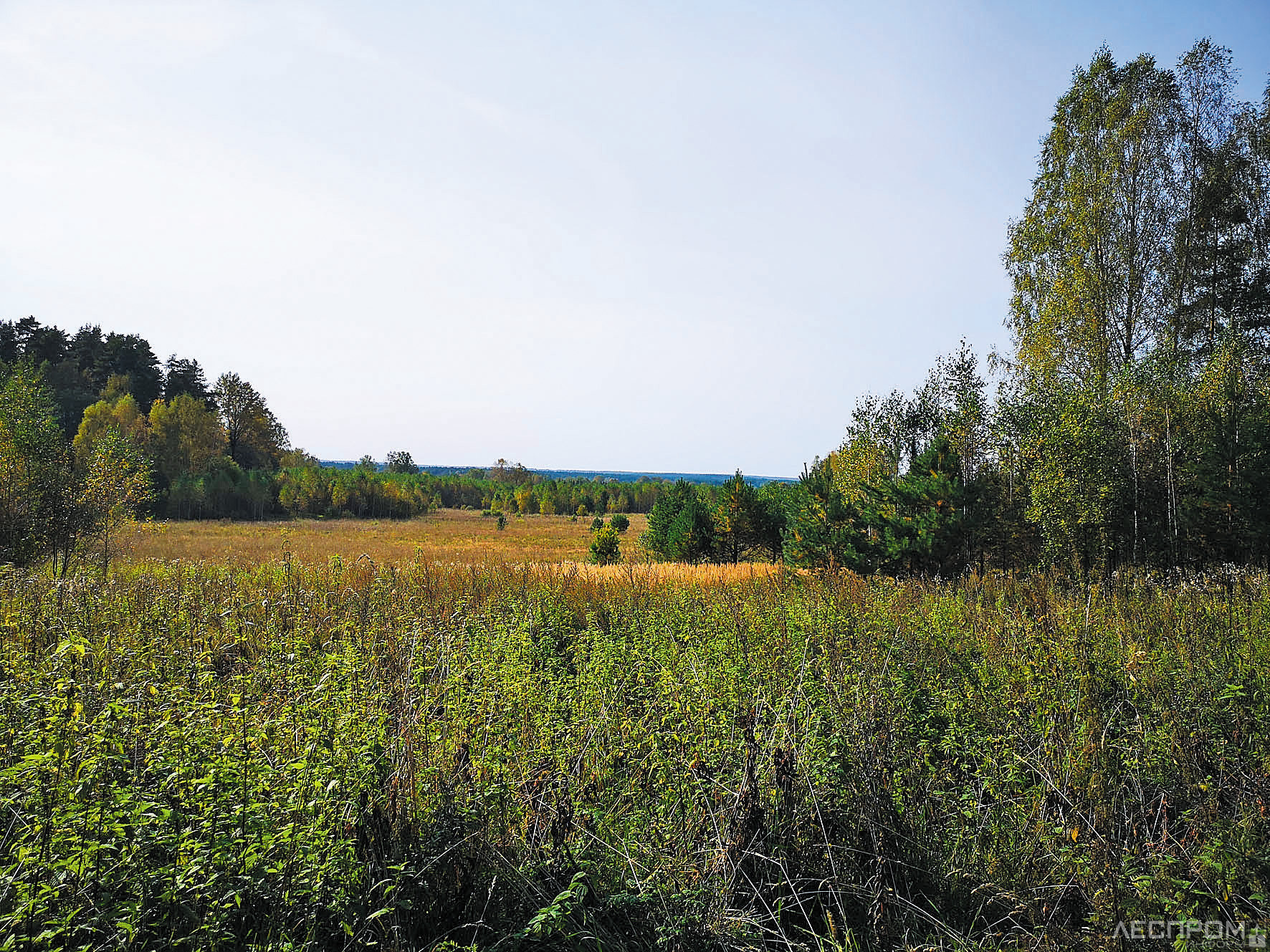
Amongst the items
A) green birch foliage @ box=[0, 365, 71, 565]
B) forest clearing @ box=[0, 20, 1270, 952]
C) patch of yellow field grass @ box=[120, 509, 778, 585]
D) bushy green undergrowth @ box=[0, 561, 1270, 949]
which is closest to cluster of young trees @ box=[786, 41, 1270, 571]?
forest clearing @ box=[0, 20, 1270, 952]

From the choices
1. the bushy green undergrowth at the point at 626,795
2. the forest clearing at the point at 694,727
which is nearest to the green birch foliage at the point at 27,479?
the forest clearing at the point at 694,727

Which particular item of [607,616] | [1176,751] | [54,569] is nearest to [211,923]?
[1176,751]

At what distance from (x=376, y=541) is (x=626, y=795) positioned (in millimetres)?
39316

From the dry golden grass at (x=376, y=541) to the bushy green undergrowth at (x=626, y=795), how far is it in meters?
7.74

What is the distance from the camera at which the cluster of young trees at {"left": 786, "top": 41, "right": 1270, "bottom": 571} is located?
13.6m

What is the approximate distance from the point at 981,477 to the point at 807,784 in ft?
41.5

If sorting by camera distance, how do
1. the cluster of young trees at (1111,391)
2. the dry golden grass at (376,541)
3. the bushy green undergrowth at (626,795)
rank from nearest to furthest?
the bushy green undergrowth at (626,795) < the cluster of young trees at (1111,391) < the dry golden grass at (376,541)

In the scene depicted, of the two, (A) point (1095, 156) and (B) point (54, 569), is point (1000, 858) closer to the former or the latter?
(B) point (54, 569)

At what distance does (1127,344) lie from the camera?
18.9 metres

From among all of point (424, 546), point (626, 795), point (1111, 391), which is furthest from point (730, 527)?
point (424, 546)

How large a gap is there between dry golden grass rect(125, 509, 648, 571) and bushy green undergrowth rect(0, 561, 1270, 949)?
25.4ft

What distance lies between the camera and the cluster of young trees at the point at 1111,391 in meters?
13.6

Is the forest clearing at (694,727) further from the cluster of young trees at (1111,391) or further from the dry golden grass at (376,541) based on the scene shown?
the dry golden grass at (376,541)

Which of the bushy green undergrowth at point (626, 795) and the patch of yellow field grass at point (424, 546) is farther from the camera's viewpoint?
the patch of yellow field grass at point (424, 546)
